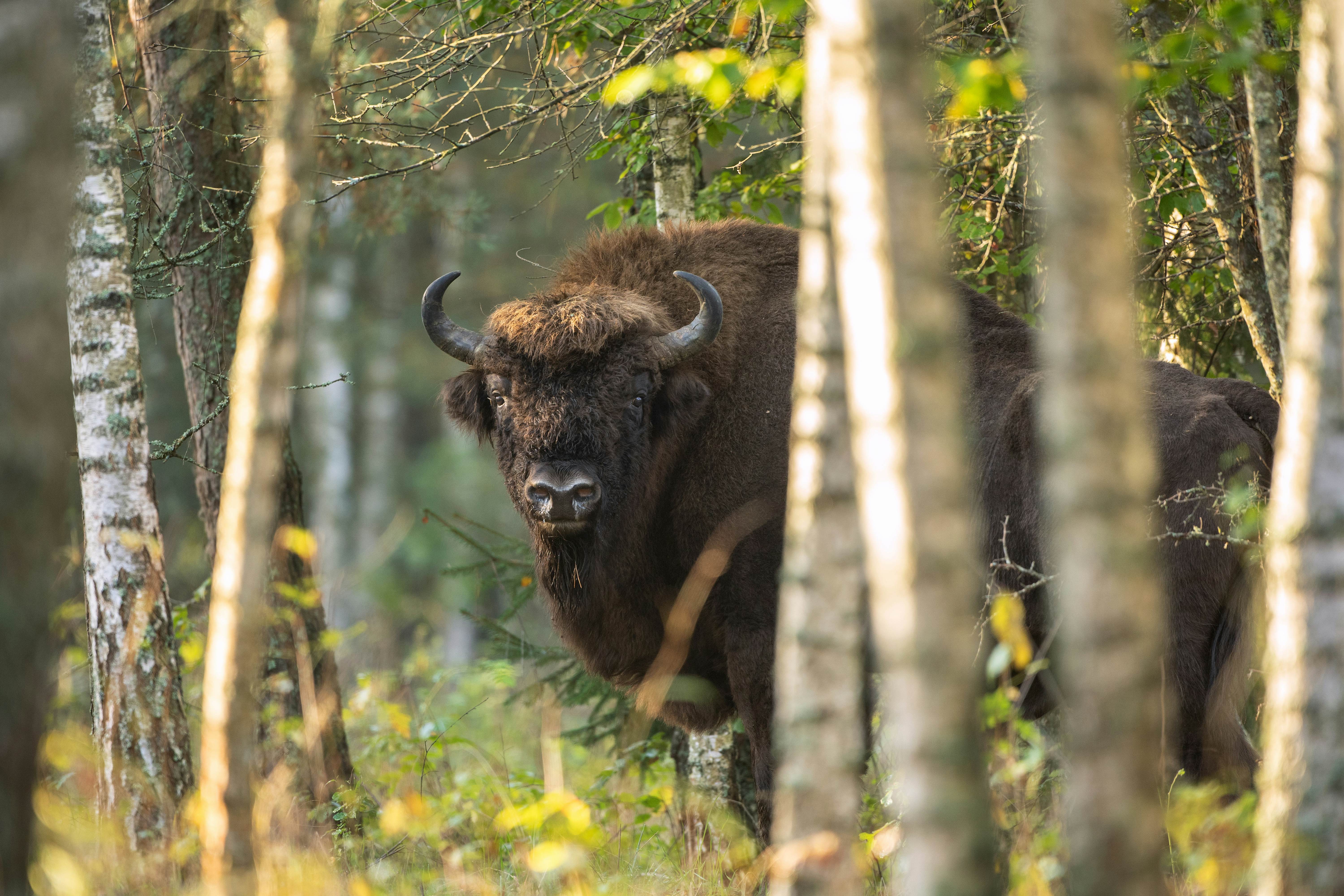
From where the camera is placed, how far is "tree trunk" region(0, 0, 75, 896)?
8.52ft

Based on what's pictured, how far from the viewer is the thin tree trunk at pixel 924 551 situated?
2.13m

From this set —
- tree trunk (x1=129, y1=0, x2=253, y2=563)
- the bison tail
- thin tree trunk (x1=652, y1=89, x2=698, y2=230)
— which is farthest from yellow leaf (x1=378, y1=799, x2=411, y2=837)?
thin tree trunk (x1=652, y1=89, x2=698, y2=230)

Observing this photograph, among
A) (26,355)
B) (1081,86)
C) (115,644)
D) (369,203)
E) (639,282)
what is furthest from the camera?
(369,203)

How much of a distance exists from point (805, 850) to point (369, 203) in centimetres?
641

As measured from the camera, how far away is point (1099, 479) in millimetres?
2139

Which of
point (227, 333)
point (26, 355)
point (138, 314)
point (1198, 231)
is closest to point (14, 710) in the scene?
point (26, 355)

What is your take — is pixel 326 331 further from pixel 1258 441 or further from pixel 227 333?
pixel 1258 441

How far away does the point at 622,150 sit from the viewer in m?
6.44

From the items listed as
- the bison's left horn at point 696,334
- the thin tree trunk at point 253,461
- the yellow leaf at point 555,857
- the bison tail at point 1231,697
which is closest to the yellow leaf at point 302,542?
the thin tree trunk at point 253,461

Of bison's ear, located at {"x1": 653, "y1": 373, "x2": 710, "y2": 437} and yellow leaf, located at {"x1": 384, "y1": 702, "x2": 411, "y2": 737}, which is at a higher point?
bison's ear, located at {"x1": 653, "y1": 373, "x2": 710, "y2": 437}

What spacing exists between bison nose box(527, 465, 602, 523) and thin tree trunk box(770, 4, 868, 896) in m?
2.62

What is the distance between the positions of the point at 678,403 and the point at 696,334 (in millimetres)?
360

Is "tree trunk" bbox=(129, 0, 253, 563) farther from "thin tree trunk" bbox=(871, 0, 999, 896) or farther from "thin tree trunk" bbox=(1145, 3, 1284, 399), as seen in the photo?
"thin tree trunk" bbox=(1145, 3, 1284, 399)

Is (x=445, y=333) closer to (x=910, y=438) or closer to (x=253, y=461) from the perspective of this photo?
(x=253, y=461)
